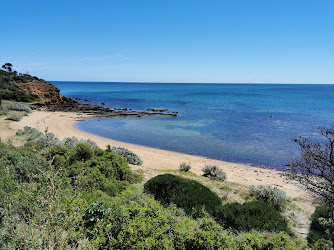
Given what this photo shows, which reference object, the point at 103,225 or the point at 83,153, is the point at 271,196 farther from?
the point at 83,153

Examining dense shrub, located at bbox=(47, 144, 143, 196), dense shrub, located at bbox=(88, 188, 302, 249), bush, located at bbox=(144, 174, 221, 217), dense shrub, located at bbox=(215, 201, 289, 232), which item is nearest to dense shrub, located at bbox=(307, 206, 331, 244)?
dense shrub, located at bbox=(215, 201, 289, 232)

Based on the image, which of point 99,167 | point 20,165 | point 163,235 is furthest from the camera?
point 99,167

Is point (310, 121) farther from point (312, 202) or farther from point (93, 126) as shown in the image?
point (93, 126)

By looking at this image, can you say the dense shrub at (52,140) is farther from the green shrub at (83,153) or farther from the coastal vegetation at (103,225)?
the coastal vegetation at (103,225)

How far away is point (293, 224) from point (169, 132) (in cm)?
2245

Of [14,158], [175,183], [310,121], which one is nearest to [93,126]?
[14,158]

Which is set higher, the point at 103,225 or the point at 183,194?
the point at 103,225

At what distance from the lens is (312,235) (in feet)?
24.8

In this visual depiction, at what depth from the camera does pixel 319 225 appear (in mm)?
8141

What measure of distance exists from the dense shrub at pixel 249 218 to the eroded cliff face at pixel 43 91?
175 ft

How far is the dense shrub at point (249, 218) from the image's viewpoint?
6.59 meters

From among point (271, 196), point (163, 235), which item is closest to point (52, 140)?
point (163, 235)

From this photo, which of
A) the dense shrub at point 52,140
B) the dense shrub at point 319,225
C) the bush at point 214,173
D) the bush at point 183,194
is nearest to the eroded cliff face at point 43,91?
the dense shrub at point 52,140

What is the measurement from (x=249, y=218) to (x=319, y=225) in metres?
3.42
